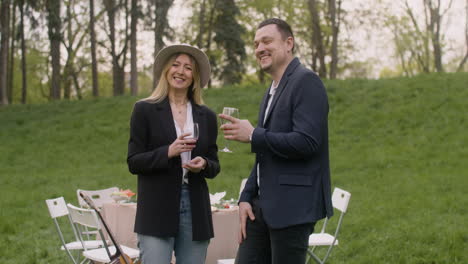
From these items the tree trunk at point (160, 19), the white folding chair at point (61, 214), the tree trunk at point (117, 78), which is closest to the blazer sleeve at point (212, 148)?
the white folding chair at point (61, 214)

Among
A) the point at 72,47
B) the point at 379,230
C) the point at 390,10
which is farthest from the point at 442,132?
the point at 72,47

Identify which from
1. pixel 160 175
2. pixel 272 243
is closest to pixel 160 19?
pixel 160 175

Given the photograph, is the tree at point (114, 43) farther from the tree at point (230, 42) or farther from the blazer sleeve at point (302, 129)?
the blazer sleeve at point (302, 129)

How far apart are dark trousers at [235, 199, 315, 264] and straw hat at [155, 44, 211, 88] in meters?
1.04

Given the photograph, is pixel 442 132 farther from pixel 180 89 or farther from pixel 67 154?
pixel 180 89

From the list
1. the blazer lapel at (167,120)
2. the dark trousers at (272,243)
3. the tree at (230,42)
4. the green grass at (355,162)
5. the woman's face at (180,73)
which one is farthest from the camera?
the tree at (230,42)

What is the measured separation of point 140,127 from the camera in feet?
11.2

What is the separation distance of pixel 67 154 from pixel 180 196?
39.5ft

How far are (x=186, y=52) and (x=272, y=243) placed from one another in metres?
1.37

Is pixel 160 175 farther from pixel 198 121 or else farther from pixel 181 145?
pixel 198 121

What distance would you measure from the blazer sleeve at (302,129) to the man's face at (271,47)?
8.9 inches

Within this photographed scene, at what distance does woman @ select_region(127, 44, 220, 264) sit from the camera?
3.34 meters

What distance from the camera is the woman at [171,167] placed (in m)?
3.34

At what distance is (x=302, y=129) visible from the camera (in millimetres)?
2736
